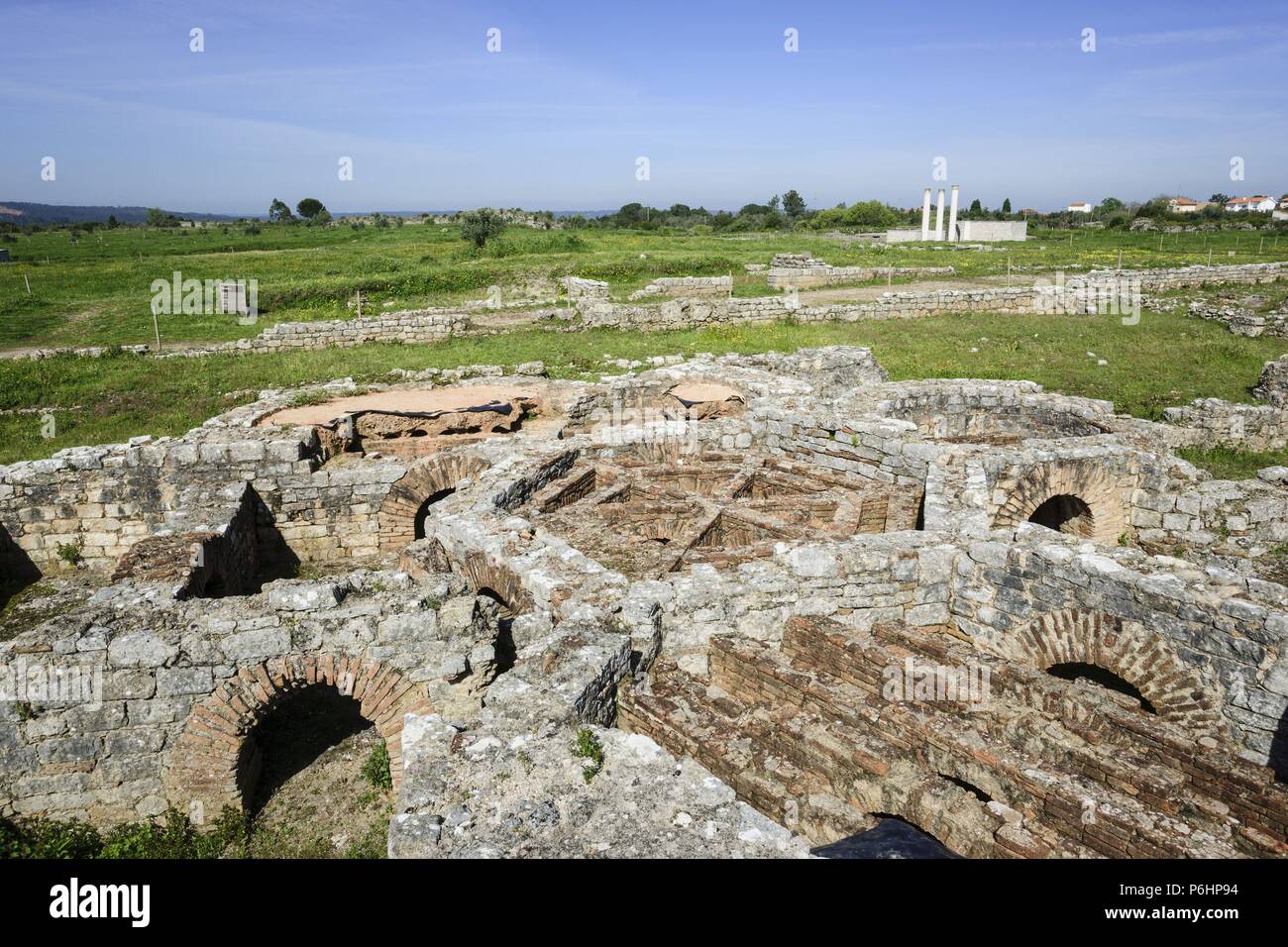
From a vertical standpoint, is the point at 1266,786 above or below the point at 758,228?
below

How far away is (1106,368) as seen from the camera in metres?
22.0

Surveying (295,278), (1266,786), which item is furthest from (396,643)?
(295,278)

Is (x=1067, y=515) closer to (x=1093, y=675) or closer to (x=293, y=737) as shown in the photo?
(x=1093, y=675)

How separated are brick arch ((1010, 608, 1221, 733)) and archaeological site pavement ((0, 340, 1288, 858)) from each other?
0.08ft

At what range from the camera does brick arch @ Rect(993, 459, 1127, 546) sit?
33.0ft

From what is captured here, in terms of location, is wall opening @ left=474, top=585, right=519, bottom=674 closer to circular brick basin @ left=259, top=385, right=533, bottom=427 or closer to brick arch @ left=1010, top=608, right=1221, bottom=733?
brick arch @ left=1010, top=608, right=1221, bottom=733

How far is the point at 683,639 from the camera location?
674cm

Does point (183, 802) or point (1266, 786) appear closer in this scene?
point (1266, 786)

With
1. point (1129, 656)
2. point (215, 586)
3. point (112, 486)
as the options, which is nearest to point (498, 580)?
point (215, 586)

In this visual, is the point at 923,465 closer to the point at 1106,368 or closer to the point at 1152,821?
the point at 1152,821

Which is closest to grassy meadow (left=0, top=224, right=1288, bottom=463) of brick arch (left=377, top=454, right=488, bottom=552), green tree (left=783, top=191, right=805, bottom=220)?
brick arch (left=377, top=454, right=488, bottom=552)

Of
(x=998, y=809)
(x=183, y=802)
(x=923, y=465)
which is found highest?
(x=923, y=465)
